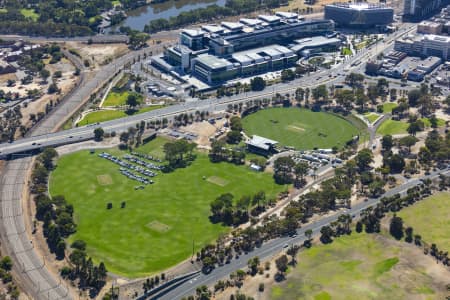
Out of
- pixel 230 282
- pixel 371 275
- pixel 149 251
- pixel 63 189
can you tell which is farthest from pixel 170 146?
pixel 371 275

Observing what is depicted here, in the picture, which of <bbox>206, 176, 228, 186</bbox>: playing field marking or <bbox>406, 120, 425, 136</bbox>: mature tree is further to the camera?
<bbox>406, 120, 425, 136</bbox>: mature tree

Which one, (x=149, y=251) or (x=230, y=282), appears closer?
(x=230, y=282)

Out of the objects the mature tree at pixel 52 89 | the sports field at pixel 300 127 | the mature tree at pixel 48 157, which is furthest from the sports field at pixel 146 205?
the mature tree at pixel 52 89

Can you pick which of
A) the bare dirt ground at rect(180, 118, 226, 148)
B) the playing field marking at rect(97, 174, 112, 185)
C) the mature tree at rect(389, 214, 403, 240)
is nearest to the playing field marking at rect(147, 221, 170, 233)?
the playing field marking at rect(97, 174, 112, 185)

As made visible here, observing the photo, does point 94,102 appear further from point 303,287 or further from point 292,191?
point 303,287

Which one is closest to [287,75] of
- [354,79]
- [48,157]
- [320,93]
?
[320,93]

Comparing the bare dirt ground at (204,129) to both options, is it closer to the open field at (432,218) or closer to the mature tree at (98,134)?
the mature tree at (98,134)

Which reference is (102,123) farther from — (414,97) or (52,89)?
(414,97)

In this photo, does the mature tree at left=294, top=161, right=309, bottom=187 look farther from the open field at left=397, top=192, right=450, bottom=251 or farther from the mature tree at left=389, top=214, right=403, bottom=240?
the mature tree at left=389, top=214, right=403, bottom=240
